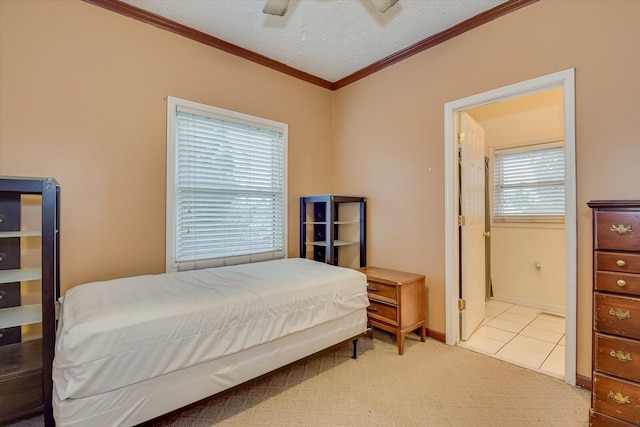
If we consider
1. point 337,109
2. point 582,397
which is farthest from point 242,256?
point 582,397

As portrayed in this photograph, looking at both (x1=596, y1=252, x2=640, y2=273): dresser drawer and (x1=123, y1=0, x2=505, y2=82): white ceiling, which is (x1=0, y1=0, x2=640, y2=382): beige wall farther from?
(x1=596, y1=252, x2=640, y2=273): dresser drawer

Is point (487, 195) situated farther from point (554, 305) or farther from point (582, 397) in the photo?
point (582, 397)

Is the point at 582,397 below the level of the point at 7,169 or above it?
below

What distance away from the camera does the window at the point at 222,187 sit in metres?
2.48

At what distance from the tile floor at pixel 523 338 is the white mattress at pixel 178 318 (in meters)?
1.34

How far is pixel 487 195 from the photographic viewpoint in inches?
158

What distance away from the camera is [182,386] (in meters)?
1.47

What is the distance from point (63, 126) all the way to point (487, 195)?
14.9 ft

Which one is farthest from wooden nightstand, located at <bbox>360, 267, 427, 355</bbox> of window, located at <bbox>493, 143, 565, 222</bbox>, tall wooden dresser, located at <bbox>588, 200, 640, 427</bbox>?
window, located at <bbox>493, 143, 565, 222</bbox>

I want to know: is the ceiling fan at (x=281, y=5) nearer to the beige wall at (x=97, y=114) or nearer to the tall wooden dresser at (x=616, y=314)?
the beige wall at (x=97, y=114)

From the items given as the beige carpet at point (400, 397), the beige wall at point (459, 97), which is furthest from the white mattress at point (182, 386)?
the beige wall at point (459, 97)

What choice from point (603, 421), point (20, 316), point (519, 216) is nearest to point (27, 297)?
point (20, 316)

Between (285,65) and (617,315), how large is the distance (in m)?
3.26

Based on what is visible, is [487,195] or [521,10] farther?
[487,195]
